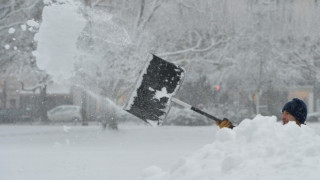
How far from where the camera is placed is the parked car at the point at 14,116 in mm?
29766

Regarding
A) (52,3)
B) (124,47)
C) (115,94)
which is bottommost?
(115,94)

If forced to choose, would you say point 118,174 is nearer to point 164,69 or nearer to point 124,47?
point 164,69

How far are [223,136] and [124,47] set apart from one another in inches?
598

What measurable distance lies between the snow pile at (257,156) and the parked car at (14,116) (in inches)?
1037

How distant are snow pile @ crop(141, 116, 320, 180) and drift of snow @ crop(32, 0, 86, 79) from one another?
10256 millimetres

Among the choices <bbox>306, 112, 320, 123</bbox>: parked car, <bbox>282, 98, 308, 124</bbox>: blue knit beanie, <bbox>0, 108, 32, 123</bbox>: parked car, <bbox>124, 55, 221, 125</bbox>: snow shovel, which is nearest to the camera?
<bbox>282, 98, 308, 124</bbox>: blue knit beanie

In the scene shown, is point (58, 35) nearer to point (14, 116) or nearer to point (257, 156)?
point (257, 156)

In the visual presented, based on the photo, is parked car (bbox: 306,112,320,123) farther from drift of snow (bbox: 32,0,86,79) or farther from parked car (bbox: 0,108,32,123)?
drift of snow (bbox: 32,0,86,79)

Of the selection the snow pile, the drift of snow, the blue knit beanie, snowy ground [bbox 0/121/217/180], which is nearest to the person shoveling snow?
the blue knit beanie

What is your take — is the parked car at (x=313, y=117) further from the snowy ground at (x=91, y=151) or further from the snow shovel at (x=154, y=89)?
the snow shovel at (x=154, y=89)

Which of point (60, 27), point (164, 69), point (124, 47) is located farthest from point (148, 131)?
point (164, 69)

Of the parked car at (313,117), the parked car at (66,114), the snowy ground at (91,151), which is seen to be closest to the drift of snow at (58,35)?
the snowy ground at (91,151)

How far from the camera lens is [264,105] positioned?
106ft

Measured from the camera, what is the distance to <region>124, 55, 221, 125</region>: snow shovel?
645 centimetres
